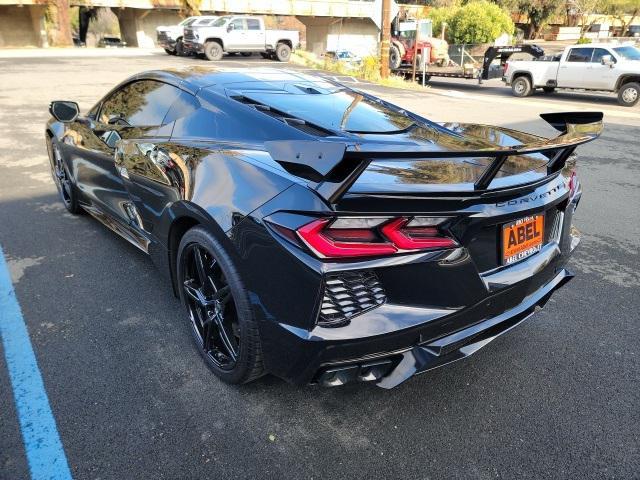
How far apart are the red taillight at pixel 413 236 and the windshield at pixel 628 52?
17.7 metres

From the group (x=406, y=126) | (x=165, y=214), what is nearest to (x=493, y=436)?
(x=406, y=126)

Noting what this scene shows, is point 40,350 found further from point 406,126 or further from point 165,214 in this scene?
point 406,126

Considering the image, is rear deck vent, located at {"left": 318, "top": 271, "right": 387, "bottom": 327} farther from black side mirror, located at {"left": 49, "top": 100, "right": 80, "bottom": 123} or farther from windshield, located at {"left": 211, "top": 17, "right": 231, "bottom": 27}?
windshield, located at {"left": 211, "top": 17, "right": 231, "bottom": 27}

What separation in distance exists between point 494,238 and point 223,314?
1377mm

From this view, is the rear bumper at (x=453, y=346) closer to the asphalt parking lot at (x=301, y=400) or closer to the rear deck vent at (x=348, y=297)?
the rear deck vent at (x=348, y=297)

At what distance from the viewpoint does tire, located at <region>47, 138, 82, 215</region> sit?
4.72 metres

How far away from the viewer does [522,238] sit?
7.64 ft

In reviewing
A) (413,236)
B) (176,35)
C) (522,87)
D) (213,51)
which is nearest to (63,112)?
(413,236)

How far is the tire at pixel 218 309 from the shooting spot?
2291mm

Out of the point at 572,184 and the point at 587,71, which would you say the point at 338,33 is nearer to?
the point at 587,71

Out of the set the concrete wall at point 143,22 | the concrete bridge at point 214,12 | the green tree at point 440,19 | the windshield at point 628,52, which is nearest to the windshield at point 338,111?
the windshield at point 628,52

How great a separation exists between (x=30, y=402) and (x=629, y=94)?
18.1m

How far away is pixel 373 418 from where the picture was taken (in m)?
2.43

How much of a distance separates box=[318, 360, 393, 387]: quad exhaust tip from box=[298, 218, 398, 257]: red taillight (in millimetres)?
473
